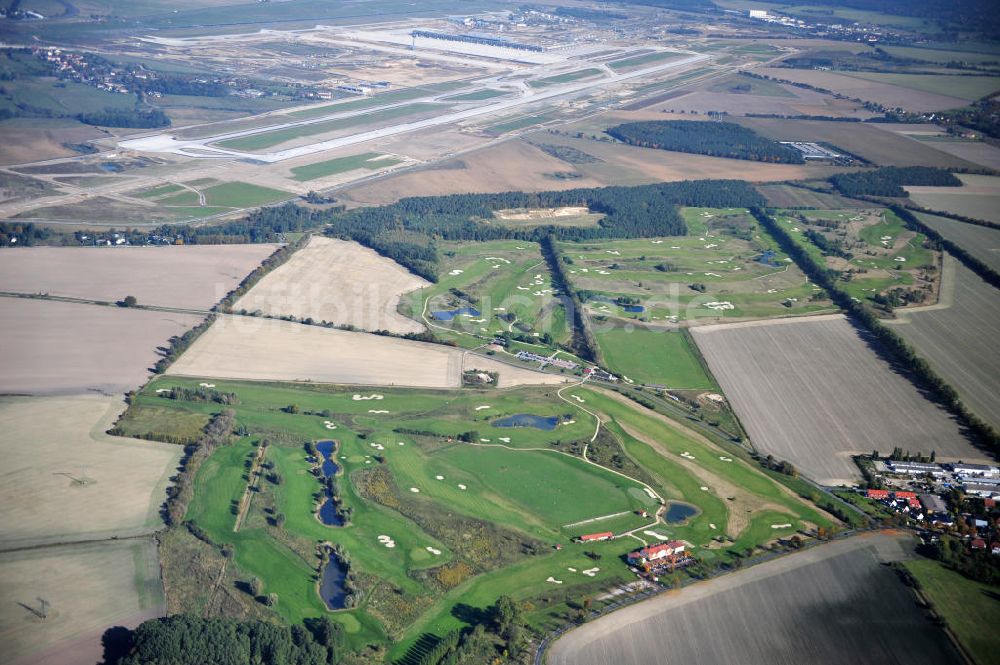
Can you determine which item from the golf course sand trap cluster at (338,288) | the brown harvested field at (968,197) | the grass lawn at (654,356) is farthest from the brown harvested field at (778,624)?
the brown harvested field at (968,197)

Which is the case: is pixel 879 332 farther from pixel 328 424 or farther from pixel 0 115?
pixel 0 115

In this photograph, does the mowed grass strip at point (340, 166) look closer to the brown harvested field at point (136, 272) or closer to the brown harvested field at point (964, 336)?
the brown harvested field at point (136, 272)

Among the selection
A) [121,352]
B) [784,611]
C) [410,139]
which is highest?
[410,139]

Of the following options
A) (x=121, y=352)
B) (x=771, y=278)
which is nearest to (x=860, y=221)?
(x=771, y=278)

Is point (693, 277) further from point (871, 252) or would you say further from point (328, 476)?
point (328, 476)

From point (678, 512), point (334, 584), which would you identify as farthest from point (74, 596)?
point (678, 512)
